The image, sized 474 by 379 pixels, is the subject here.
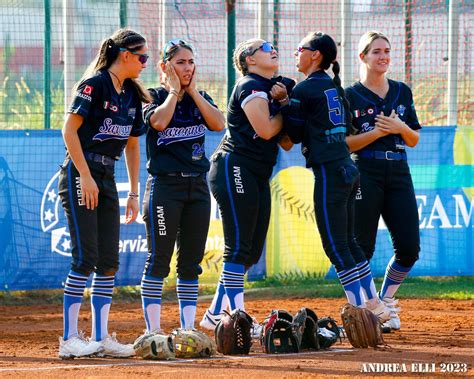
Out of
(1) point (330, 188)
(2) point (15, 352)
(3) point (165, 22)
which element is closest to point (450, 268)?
(3) point (165, 22)

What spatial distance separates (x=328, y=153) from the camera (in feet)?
24.2

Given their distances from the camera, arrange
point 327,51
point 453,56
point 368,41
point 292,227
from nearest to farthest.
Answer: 1. point 327,51
2. point 368,41
3. point 292,227
4. point 453,56

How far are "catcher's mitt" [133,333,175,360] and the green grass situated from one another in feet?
14.9

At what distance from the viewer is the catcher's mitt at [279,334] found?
7164mm

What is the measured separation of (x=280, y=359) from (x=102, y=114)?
208cm

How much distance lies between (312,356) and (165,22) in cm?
732

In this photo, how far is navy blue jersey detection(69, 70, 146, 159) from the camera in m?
6.98

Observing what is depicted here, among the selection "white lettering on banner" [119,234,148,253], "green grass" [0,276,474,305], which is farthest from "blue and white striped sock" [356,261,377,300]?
"white lettering on banner" [119,234,148,253]

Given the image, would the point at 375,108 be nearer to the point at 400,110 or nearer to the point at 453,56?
the point at 400,110

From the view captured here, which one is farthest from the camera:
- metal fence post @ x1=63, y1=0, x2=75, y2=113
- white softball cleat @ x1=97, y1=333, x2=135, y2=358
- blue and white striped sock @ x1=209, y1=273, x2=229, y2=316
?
metal fence post @ x1=63, y1=0, x2=75, y2=113

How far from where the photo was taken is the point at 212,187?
25.0 ft

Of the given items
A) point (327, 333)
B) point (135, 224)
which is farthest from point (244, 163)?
point (135, 224)

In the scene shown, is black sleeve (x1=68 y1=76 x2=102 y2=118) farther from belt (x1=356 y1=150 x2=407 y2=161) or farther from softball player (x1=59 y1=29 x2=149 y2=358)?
belt (x1=356 y1=150 x2=407 y2=161)

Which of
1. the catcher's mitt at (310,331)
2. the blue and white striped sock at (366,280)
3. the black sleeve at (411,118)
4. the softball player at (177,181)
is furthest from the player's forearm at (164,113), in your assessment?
the black sleeve at (411,118)
